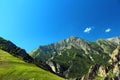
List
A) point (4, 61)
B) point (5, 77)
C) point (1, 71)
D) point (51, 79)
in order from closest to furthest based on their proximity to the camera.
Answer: point (51, 79)
point (5, 77)
point (1, 71)
point (4, 61)

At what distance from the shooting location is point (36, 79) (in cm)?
12838

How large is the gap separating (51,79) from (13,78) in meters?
17.8

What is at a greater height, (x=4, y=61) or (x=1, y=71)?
(x=4, y=61)

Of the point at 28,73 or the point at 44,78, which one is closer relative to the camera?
the point at 44,78

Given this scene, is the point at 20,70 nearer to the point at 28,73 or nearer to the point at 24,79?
the point at 28,73

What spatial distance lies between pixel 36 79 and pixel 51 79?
630 cm

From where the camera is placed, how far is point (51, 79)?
128 meters

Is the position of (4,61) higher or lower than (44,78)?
higher

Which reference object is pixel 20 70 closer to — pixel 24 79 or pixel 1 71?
pixel 1 71

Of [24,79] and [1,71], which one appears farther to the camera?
[1,71]

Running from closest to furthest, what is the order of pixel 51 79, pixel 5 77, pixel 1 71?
1. pixel 51 79
2. pixel 5 77
3. pixel 1 71

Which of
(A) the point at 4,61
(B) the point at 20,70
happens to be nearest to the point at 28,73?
(B) the point at 20,70

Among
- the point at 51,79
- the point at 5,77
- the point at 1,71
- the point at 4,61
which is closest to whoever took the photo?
the point at 51,79

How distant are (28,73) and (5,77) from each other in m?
11.0
